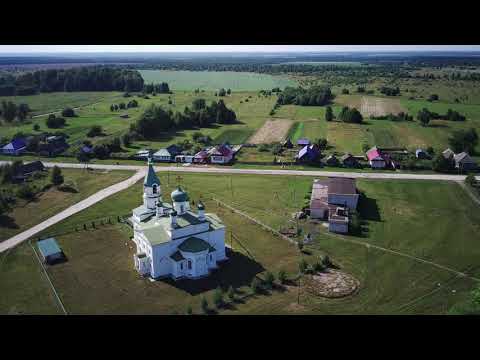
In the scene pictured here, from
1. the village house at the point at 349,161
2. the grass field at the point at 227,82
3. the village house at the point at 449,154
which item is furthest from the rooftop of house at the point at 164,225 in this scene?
the grass field at the point at 227,82

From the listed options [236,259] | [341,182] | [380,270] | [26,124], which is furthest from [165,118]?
[380,270]

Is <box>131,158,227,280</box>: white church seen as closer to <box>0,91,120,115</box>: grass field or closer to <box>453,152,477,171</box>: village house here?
<box>453,152,477,171</box>: village house

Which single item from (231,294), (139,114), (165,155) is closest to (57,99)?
(139,114)

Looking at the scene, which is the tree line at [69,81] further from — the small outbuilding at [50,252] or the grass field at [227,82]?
the small outbuilding at [50,252]

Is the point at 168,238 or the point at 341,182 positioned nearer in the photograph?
the point at 168,238

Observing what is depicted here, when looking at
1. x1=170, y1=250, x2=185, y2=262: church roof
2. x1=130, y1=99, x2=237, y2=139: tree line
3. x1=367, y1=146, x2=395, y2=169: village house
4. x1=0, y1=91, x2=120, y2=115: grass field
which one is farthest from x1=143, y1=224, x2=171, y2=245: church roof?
x1=0, y1=91, x2=120, y2=115: grass field

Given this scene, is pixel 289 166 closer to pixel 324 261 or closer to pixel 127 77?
pixel 324 261

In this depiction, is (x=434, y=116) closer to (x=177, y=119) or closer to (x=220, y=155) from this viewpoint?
(x=220, y=155)
